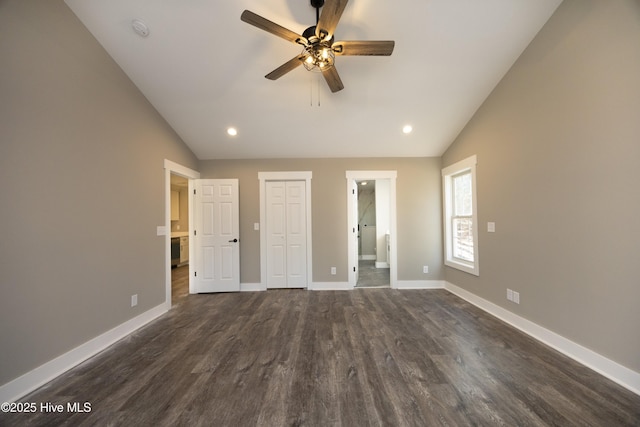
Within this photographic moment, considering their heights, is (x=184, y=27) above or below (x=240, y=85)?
above

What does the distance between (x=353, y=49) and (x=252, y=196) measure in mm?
2952

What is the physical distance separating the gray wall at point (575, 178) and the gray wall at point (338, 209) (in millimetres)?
1280

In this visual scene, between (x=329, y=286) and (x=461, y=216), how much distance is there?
253 cm

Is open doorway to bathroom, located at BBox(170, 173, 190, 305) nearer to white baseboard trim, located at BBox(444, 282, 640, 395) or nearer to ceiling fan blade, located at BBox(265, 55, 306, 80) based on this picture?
ceiling fan blade, located at BBox(265, 55, 306, 80)

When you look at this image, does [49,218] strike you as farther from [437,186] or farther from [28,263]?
[437,186]

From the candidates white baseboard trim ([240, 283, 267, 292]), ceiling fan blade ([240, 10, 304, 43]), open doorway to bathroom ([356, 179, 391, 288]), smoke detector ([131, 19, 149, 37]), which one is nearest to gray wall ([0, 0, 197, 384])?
smoke detector ([131, 19, 149, 37])

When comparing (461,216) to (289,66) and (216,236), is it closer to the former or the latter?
(289,66)

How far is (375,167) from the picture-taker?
4.23 metres

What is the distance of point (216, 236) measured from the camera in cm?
411

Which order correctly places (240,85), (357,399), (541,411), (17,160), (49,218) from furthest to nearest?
(240,85), (49,218), (17,160), (357,399), (541,411)

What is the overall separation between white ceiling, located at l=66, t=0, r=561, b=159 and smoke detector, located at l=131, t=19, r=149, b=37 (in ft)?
0.13

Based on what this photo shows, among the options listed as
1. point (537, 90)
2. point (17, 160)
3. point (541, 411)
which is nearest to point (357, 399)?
point (541, 411)

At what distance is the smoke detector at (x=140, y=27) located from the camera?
2.22m

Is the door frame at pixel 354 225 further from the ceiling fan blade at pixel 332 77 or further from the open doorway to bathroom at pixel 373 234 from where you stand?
the ceiling fan blade at pixel 332 77
